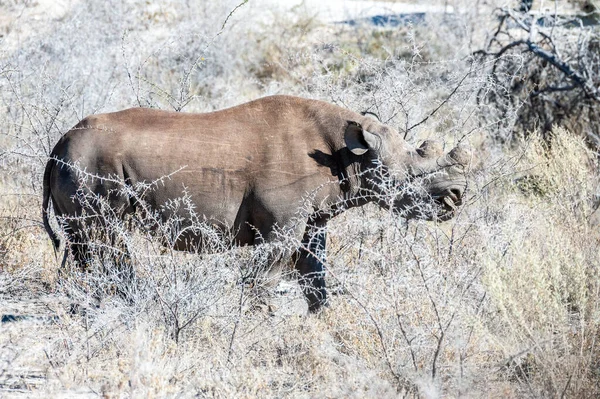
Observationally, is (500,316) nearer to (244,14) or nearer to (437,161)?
(437,161)

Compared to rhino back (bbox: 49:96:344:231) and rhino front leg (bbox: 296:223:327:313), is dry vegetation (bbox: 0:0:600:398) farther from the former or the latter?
rhino back (bbox: 49:96:344:231)

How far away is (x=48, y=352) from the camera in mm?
6195

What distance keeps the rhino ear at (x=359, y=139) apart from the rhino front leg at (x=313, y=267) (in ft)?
2.48

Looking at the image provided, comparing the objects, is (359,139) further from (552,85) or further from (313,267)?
(552,85)

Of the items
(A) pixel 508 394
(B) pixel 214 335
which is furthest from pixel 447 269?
(B) pixel 214 335

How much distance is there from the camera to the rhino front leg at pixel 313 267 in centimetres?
742

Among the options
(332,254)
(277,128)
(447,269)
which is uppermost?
(277,128)

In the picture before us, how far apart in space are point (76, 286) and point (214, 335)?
4.82 feet

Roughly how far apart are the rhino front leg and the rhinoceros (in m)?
0.02

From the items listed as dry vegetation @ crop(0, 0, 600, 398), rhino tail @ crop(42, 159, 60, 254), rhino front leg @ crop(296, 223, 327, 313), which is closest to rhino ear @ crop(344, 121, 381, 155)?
dry vegetation @ crop(0, 0, 600, 398)

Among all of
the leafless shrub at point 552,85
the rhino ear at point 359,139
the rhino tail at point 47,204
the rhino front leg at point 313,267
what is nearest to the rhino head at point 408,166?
the rhino ear at point 359,139

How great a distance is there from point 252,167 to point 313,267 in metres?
1.15

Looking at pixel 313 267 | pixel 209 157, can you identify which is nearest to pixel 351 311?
pixel 313 267

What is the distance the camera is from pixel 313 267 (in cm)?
Answer: 777
